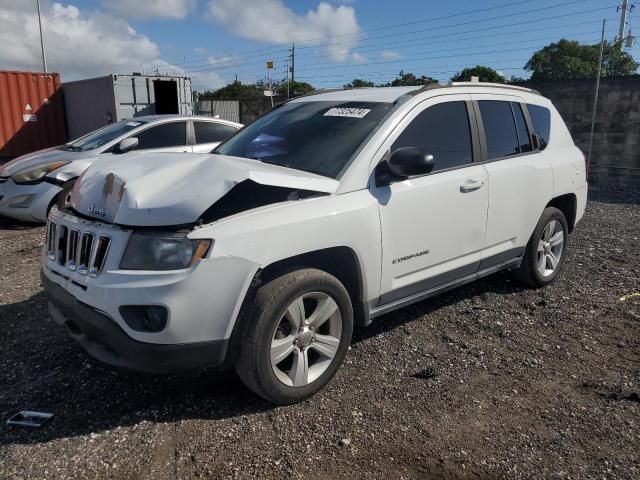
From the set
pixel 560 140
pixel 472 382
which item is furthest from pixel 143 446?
pixel 560 140

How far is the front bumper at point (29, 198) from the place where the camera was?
6.96 metres

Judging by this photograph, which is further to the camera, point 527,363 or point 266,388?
point 527,363

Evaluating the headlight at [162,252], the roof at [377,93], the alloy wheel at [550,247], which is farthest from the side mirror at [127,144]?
the alloy wheel at [550,247]

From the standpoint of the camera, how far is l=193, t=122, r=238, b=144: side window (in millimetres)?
8110

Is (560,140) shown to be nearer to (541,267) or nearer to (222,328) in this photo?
(541,267)

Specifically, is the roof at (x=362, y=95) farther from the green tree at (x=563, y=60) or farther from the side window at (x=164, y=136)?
the green tree at (x=563, y=60)

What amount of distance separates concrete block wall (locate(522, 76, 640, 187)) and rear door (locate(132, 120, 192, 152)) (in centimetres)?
1005

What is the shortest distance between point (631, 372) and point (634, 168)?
422 inches

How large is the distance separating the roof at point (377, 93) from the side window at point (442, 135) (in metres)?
0.17

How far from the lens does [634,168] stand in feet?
40.5

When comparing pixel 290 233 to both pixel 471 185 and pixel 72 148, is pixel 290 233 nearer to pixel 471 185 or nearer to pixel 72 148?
pixel 471 185

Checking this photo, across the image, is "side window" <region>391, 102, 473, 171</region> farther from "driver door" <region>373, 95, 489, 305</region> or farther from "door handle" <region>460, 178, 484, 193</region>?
"door handle" <region>460, 178, 484, 193</region>

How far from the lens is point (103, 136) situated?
7797 mm

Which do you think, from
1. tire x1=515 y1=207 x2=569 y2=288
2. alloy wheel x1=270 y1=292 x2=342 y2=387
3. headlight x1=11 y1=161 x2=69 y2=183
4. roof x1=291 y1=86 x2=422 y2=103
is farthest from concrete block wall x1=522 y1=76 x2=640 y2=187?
alloy wheel x1=270 y1=292 x2=342 y2=387
